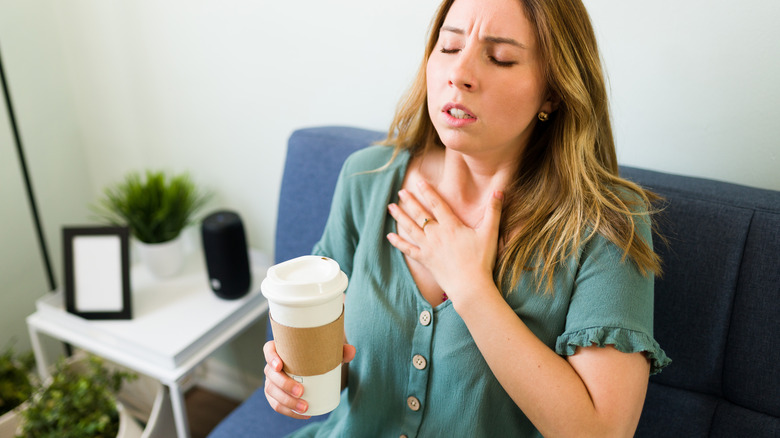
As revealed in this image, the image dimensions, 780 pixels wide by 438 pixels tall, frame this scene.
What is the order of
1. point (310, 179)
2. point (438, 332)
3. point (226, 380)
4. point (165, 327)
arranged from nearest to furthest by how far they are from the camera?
1. point (438, 332)
2. point (310, 179)
3. point (165, 327)
4. point (226, 380)

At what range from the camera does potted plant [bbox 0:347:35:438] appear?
1485mm

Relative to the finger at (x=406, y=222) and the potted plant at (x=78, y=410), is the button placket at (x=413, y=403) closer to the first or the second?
the finger at (x=406, y=222)

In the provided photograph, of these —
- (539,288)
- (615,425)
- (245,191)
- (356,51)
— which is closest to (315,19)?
(356,51)

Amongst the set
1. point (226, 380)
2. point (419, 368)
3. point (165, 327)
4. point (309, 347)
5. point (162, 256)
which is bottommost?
point (226, 380)

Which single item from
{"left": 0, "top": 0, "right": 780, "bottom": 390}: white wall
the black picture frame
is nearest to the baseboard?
{"left": 0, "top": 0, "right": 780, "bottom": 390}: white wall

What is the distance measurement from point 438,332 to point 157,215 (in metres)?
1.06

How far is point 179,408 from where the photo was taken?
4.64 ft

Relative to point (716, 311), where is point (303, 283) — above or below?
above

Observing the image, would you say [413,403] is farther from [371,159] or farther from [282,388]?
[371,159]

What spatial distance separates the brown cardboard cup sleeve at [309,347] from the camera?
76 centimetres

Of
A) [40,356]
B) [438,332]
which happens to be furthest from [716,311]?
[40,356]

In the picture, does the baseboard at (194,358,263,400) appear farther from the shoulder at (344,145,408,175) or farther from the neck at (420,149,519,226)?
the neck at (420,149,519,226)

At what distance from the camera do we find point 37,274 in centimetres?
202

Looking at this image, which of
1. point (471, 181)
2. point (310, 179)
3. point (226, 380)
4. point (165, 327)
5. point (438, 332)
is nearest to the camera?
point (438, 332)
